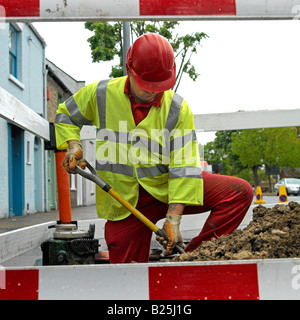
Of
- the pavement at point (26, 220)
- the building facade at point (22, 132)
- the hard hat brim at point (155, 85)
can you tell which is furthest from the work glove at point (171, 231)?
the building facade at point (22, 132)

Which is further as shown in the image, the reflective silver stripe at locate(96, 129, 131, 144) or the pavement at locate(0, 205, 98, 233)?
A: the pavement at locate(0, 205, 98, 233)

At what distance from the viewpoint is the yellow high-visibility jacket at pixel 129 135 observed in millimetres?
2500

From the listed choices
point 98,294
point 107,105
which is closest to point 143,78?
point 107,105

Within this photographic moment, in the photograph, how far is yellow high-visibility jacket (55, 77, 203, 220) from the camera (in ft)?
8.20

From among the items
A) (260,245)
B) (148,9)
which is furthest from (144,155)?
(148,9)

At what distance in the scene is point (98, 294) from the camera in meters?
1.18

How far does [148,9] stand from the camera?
5.04 feet

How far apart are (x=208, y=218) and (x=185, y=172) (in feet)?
1.82

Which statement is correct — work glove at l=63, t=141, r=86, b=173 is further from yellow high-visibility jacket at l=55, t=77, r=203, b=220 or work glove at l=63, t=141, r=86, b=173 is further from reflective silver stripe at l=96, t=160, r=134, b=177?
reflective silver stripe at l=96, t=160, r=134, b=177

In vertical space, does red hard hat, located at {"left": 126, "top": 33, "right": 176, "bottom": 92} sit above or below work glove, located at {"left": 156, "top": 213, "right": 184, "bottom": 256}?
above

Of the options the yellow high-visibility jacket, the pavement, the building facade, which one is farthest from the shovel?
the building facade

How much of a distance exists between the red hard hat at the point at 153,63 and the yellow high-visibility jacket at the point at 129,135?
271mm
